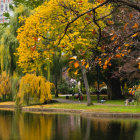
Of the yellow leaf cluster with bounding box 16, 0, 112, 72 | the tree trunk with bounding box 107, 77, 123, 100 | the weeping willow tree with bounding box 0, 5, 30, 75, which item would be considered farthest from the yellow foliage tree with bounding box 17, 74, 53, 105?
the tree trunk with bounding box 107, 77, 123, 100

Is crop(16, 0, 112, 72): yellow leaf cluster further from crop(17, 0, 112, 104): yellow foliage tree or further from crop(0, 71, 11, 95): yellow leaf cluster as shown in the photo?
crop(0, 71, 11, 95): yellow leaf cluster

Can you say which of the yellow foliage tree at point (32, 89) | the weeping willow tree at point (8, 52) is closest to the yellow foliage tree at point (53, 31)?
the yellow foliage tree at point (32, 89)

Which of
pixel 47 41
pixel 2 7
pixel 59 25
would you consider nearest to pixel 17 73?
pixel 47 41

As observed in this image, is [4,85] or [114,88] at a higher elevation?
[4,85]

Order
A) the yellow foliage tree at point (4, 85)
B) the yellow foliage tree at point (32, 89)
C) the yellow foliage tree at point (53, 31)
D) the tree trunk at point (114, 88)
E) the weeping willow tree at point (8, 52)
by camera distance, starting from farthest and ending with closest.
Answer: the tree trunk at point (114, 88) → the yellow foliage tree at point (4, 85) → the weeping willow tree at point (8, 52) → the yellow foliage tree at point (32, 89) → the yellow foliage tree at point (53, 31)

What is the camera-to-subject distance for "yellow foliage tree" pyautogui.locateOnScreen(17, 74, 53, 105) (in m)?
31.2

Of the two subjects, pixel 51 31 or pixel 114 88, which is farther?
pixel 114 88

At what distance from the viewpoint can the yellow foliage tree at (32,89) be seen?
3123 cm

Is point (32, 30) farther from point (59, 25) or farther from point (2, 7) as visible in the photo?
point (2, 7)

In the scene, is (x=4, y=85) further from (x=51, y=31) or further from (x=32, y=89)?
(x=51, y=31)

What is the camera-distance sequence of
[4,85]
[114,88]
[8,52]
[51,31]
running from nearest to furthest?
[51,31], [8,52], [4,85], [114,88]

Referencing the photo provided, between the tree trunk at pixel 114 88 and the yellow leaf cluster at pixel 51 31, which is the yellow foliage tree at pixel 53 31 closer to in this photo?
the yellow leaf cluster at pixel 51 31

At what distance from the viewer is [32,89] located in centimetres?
3150

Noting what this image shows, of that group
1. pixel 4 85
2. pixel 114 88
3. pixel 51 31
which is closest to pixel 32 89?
pixel 51 31
